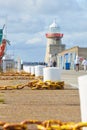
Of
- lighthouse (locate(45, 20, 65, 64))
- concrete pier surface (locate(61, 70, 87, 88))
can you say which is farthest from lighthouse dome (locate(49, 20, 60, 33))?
concrete pier surface (locate(61, 70, 87, 88))

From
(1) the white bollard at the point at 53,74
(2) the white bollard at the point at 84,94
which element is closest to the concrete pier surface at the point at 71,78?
(1) the white bollard at the point at 53,74

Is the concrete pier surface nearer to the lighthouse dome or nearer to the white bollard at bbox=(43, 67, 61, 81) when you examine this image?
the white bollard at bbox=(43, 67, 61, 81)

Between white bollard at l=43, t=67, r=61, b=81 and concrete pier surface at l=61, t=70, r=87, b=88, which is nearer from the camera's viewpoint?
white bollard at l=43, t=67, r=61, b=81

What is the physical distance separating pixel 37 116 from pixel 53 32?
112 m

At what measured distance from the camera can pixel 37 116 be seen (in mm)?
10797

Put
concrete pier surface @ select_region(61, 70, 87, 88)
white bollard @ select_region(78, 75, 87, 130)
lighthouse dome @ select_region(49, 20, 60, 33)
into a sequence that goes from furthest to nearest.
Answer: lighthouse dome @ select_region(49, 20, 60, 33) < concrete pier surface @ select_region(61, 70, 87, 88) < white bollard @ select_region(78, 75, 87, 130)

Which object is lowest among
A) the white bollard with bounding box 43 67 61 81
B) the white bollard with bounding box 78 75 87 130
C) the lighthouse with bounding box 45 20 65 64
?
the white bollard with bounding box 78 75 87 130

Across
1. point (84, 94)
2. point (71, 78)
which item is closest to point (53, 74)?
point (71, 78)

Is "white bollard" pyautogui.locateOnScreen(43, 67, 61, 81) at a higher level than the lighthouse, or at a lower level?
lower

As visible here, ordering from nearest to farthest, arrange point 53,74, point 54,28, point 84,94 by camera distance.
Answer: point 84,94 < point 53,74 < point 54,28

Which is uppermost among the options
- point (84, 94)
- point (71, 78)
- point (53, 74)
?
point (53, 74)

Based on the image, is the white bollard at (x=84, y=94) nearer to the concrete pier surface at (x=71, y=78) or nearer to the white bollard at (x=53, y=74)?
the white bollard at (x=53, y=74)

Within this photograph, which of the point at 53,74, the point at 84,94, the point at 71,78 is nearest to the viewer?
the point at 84,94

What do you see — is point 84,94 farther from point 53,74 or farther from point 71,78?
point 71,78
